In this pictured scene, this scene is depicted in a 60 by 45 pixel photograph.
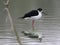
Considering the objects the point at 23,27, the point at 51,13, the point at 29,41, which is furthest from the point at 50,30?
the point at 51,13

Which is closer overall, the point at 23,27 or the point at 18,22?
the point at 23,27

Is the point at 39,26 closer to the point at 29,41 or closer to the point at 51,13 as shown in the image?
the point at 29,41

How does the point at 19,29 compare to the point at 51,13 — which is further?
the point at 51,13

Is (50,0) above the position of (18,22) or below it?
above

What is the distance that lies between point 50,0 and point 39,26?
316 centimetres

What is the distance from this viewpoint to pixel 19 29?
3.46m

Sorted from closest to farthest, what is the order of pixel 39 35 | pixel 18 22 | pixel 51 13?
pixel 39 35 < pixel 18 22 < pixel 51 13

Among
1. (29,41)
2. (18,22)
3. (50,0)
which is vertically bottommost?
(29,41)

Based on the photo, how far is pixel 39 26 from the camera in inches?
146

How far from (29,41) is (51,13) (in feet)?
7.02

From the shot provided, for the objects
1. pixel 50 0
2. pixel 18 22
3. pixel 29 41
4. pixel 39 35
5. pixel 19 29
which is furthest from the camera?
pixel 50 0

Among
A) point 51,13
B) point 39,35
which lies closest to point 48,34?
point 39,35

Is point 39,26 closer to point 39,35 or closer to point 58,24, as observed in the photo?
point 58,24

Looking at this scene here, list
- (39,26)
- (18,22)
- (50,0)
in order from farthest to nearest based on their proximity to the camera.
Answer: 1. (50,0)
2. (18,22)
3. (39,26)
